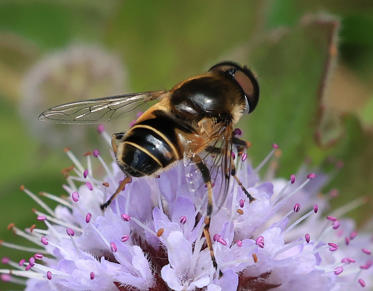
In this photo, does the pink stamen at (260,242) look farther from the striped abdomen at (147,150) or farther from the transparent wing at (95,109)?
the transparent wing at (95,109)

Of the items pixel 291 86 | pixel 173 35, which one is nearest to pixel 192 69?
pixel 173 35

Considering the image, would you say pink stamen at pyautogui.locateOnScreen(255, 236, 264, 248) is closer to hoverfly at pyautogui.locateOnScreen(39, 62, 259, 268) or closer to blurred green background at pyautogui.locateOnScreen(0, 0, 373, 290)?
hoverfly at pyautogui.locateOnScreen(39, 62, 259, 268)

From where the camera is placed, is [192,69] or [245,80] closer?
[245,80]

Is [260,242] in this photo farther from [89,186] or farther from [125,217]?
[89,186]

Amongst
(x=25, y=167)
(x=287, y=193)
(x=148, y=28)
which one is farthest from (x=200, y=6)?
(x=287, y=193)

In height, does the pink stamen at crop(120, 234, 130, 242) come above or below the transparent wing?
below

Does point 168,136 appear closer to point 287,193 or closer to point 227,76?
point 227,76

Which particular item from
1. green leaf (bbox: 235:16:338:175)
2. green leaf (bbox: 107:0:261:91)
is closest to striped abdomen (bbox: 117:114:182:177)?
green leaf (bbox: 235:16:338:175)
